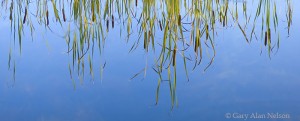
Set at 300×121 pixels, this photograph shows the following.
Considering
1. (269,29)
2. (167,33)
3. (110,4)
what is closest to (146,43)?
(167,33)

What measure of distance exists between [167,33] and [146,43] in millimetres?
79

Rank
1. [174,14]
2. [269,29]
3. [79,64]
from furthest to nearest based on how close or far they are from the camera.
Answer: [79,64] → [269,29] → [174,14]

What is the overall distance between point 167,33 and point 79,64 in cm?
34

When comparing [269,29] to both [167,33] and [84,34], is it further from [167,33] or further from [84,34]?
[84,34]

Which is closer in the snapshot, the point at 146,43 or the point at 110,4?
the point at 146,43

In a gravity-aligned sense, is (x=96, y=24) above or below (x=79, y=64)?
above

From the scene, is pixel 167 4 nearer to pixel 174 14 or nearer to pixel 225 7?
pixel 174 14

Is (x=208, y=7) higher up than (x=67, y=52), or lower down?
higher up

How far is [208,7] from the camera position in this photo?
4.75 ft

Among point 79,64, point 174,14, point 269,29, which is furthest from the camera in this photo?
point 79,64

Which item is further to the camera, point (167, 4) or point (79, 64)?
point (79, 64)

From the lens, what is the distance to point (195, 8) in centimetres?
140

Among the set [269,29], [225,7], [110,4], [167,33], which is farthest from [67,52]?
[269,29]

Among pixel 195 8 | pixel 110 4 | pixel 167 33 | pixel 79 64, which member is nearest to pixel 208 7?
pixel 195 8
